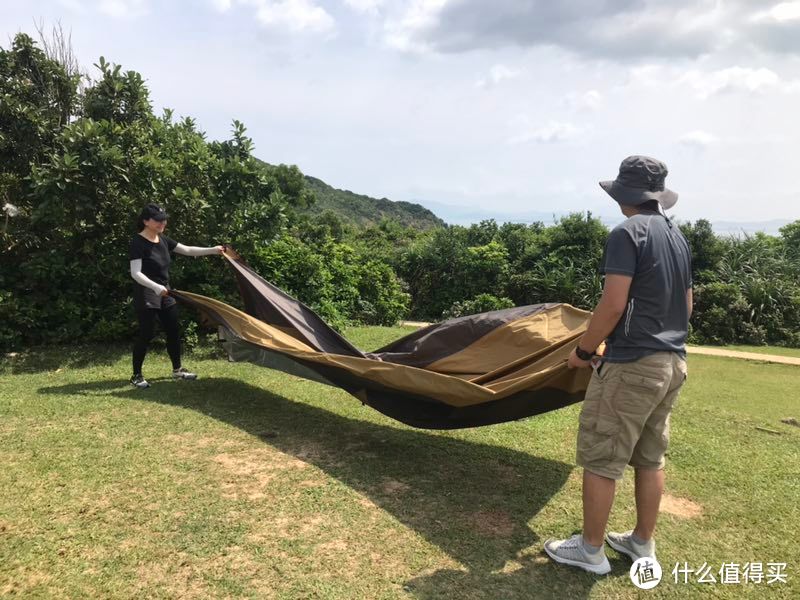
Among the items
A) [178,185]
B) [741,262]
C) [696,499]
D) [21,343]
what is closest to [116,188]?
[178,185]

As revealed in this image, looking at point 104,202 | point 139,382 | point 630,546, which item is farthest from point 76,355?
point 630,546

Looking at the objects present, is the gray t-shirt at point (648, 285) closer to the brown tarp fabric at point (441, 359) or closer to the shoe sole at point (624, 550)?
the brown tarp fabric at point (441, 359)

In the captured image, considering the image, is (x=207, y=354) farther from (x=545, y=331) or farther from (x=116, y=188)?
(x=545, y=331)

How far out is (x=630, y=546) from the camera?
2.67 metres

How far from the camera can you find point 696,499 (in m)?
3.32

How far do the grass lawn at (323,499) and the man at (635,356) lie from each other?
30 cm

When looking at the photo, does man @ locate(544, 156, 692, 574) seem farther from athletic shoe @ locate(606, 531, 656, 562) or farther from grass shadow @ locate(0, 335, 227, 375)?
grass shadow @ locate(0, 335, 227, 375)

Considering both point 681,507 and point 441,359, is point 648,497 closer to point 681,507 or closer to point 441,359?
point 681,507

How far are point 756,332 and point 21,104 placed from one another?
1123cm

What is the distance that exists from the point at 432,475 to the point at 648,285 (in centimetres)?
185

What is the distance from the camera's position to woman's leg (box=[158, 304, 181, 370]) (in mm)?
5121

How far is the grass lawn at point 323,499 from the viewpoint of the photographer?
2473 millimetres

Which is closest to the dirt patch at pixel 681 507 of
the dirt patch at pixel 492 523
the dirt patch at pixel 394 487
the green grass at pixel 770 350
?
the dirt patch at pixel 492 523

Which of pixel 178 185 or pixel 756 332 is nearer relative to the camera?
pixel 178 185
